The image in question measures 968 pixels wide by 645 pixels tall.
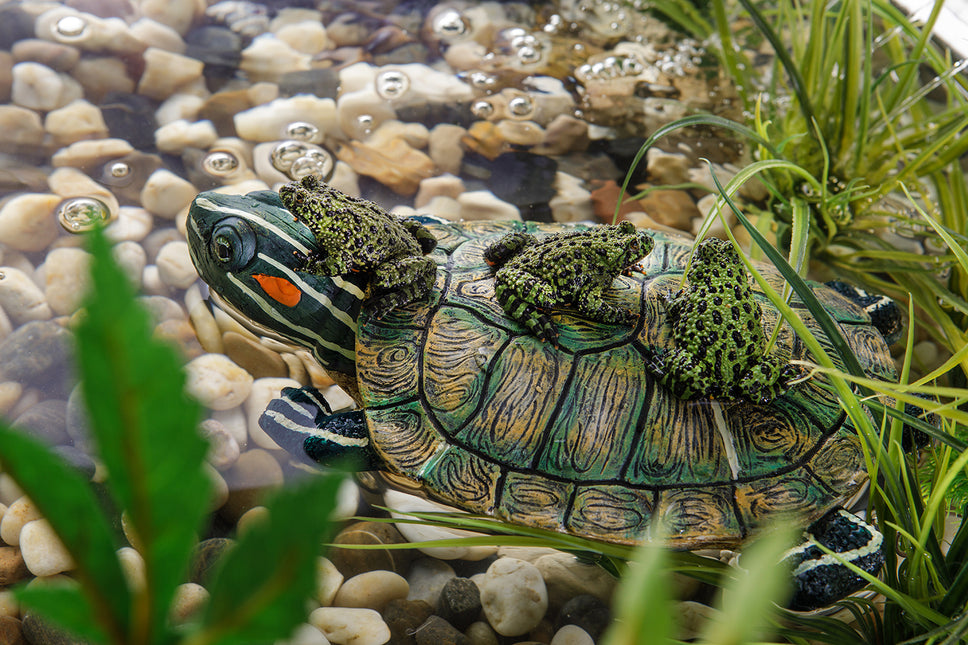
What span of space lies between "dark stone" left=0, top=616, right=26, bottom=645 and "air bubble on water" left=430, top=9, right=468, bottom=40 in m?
3.13

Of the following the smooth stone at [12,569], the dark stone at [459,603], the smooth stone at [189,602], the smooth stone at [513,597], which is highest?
the smooth stone at [513,597]

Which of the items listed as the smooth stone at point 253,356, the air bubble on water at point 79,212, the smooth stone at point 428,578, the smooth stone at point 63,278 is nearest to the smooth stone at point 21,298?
the smooth stone at point 63,278

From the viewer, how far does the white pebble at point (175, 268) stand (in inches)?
94.1

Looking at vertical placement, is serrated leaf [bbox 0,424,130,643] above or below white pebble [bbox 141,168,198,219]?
above

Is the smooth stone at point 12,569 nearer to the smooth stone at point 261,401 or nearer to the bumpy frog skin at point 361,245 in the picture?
the smooth stone at point 261,401

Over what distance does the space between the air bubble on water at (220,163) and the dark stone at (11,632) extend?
1.82 meters

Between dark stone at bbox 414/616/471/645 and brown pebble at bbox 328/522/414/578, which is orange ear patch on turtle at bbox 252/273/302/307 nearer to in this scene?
brown pebble at bbox 328/522/414/578

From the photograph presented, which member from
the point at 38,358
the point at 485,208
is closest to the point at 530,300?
the point at 485,208

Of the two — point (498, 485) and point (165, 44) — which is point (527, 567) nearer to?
point (498, 485)

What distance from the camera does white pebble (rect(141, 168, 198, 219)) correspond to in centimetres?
255

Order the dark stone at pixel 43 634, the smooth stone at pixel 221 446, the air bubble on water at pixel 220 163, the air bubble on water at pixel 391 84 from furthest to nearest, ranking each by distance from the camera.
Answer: the air bubble on water at pixel 391 84, the air bubble on water at pixel 220 163, the smooth stone at pixel 221 446, the dark stone at pixel 43 634

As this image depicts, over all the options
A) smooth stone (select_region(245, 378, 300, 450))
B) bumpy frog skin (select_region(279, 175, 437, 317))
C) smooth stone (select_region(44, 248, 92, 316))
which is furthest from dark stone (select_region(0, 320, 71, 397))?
bumpy frog skin (select_region(279, 175, 437, 317))

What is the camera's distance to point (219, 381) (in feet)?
7.08

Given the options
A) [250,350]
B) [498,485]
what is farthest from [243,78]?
[498,485]
